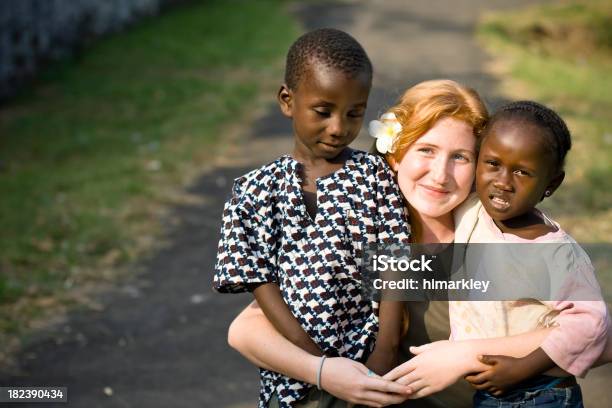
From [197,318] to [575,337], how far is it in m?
3.02

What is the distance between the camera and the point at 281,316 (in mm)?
2260

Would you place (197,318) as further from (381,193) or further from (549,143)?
(549,143)

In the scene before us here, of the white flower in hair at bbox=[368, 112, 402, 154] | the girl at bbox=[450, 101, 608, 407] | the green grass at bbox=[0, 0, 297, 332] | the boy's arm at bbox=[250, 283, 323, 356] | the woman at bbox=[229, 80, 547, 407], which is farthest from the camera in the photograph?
the green grass at bbox=[0, 0, 297, 332]

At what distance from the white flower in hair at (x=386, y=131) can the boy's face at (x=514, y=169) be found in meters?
0.28

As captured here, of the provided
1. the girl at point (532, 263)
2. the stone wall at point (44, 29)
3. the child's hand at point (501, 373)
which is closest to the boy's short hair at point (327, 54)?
the girl at point (532, 263)

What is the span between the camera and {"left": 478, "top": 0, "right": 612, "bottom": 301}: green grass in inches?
249

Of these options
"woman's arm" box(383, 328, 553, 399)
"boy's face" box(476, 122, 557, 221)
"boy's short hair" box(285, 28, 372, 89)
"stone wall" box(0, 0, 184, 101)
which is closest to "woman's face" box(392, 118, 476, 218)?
"boy's face" box(476, 122, 557, 221)

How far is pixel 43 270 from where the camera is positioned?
518cm

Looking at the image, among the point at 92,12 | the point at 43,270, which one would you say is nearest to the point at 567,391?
the point at 43,270

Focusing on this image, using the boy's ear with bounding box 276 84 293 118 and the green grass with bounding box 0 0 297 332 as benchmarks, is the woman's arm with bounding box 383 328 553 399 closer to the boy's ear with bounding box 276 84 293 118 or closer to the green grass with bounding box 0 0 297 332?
the boy's ear with bounding box 276 84 293 118

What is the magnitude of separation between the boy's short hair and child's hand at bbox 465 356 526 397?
79 centimetres

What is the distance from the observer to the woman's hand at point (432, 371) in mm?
2148

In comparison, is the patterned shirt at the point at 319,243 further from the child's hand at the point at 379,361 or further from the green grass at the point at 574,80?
the green grass at the point at 574,80

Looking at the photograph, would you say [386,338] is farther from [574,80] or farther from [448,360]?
[574,80]
